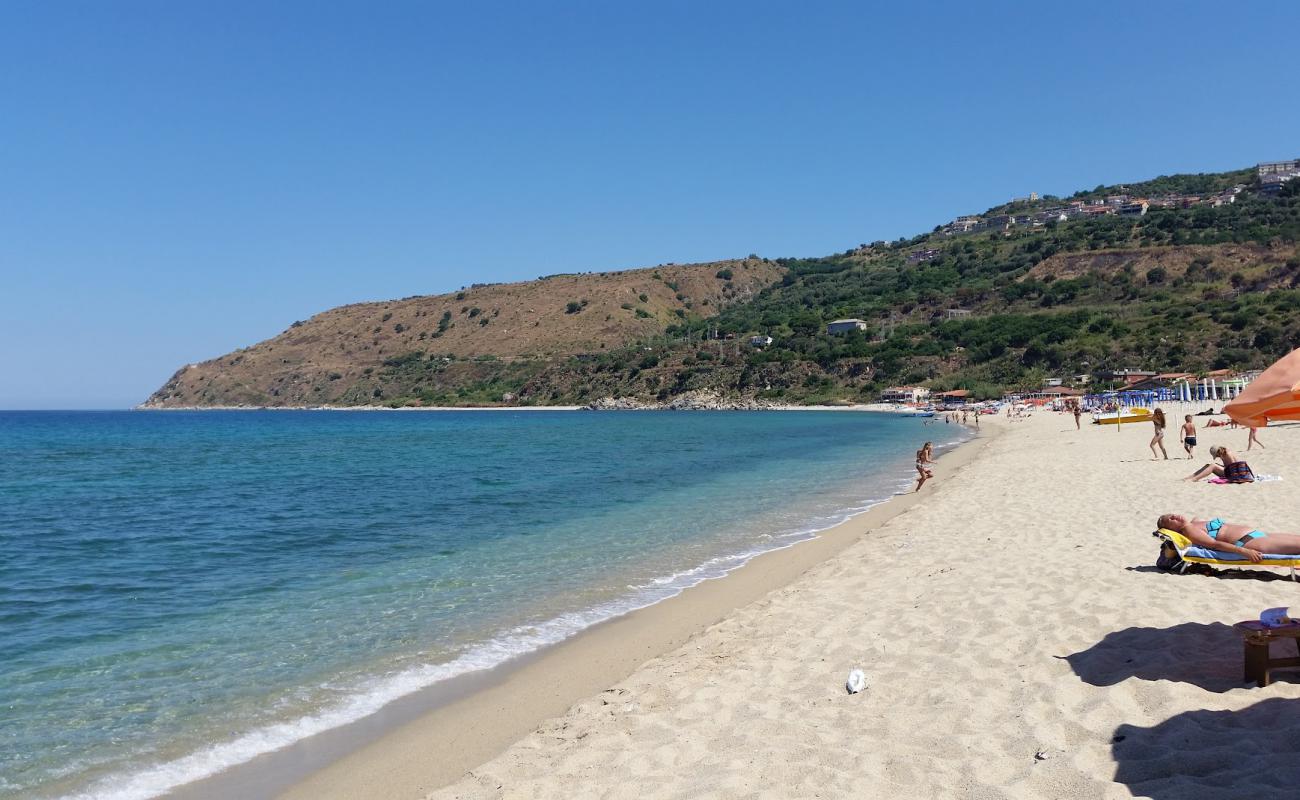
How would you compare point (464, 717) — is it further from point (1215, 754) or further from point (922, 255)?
point (922, 255)

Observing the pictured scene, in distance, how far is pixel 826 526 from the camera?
14.9 m

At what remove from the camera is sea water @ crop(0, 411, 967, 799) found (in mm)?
6391

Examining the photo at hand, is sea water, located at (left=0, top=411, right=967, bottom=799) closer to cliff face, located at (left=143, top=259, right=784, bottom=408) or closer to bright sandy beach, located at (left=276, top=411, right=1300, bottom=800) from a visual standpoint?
bright sandy beach, located at (left=276, top=411, right=1300, bottom=800)

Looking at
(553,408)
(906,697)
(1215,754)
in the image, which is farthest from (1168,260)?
(1215,754)

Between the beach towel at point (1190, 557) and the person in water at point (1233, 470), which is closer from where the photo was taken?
the beach towel at point (1190, 557)

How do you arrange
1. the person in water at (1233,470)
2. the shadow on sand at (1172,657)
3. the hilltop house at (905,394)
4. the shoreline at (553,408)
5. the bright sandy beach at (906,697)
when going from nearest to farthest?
the bright sandy beach at (906,697)
the shadow on sand at (1172,657)
the person in water at (1233,470)
the hilltop house at (905,394)
the shoreline at (553,408)

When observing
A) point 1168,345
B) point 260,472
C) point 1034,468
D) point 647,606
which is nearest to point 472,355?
point 1168,345

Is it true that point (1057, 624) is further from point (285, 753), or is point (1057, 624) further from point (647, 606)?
point (285, 753)

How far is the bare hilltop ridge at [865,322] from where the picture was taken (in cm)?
7631

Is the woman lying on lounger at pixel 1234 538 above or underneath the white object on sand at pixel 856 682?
above

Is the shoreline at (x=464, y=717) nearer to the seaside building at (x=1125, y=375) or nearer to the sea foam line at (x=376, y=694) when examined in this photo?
the sea foam line at (x=376, y=694)

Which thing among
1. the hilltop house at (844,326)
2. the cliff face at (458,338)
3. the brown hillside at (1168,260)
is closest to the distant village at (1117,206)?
the brown hillside at (1168,260)

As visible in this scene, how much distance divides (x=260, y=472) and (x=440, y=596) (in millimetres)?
22533

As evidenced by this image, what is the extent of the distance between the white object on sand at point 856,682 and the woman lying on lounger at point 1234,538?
404cm
